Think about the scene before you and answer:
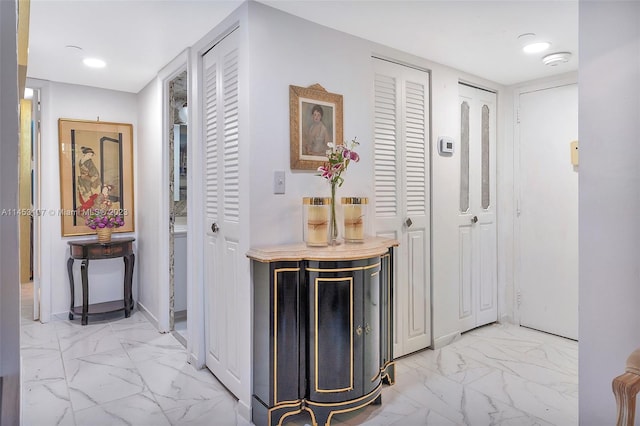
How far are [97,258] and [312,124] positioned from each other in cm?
258

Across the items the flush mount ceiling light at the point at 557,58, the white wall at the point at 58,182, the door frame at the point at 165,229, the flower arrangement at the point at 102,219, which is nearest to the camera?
the flush mount ceiling light at the point at 557,58

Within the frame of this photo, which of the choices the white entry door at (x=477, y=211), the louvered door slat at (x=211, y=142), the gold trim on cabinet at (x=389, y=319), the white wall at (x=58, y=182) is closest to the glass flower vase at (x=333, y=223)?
the gold trim on cabinet at (x=389, y=319)

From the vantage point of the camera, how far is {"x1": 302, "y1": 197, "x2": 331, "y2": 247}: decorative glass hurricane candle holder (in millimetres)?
2100

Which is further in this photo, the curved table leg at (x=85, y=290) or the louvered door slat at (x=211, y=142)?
the curved table leg at (x=85, y=290)

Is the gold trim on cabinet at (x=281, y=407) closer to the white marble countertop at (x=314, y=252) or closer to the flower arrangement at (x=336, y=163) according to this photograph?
the white marble countertop at (x=314, y=252)

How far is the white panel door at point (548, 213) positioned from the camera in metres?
3.34

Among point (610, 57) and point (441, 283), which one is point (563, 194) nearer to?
point (441, 283)

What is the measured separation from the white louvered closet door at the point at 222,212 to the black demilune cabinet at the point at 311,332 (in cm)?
25

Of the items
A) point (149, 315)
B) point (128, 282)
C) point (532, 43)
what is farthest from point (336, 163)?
point (128, 282)

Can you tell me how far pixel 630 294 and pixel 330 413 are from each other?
4.63 ft

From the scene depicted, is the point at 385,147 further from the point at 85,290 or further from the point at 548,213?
the point at 85,290

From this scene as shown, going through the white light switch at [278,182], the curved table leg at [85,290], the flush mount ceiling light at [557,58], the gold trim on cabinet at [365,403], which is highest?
the flush mount ceiling light at [557,58]

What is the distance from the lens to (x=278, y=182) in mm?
2154

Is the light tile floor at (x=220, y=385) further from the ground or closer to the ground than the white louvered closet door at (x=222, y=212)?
closer to the ground
